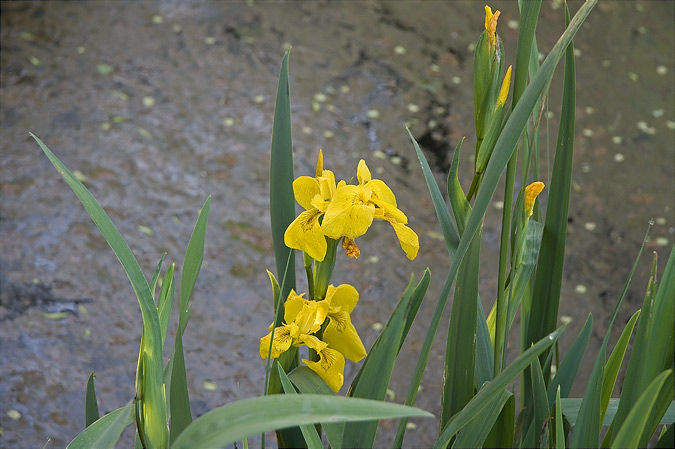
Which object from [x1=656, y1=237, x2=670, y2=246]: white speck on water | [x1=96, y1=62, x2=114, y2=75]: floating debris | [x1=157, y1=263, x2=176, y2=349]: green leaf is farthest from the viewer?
[x1=96, y1=62, x2=114, y2=75]: floating debris

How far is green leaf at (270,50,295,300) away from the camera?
2.31ft

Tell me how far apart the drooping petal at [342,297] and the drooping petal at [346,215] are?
0.05 meters

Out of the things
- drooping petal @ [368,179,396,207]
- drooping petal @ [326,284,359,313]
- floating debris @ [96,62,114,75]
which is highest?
drooping petal @ [368,179,396,207]

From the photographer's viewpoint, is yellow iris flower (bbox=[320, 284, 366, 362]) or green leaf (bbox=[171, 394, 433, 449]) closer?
green leaf (bbox=[171, 394, 433, 449])

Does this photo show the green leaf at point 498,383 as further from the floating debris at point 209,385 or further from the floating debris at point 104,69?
the floating debris at point 104,69

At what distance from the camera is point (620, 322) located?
2.40 metres

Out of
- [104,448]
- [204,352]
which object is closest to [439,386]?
[204,352]

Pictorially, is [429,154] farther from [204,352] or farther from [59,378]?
[59,378]

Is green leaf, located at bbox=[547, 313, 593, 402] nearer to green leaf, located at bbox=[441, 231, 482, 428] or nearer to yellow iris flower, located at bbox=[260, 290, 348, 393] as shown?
green leaf, located at bbox=[441, 231, 482, 428]

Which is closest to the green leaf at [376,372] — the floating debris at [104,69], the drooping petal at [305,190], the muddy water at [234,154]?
the drooping petal at [305,190]

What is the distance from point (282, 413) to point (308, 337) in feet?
0.43

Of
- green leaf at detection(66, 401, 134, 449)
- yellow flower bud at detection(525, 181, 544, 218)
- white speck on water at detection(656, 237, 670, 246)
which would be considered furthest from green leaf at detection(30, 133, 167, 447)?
white speck on water at detection(656, 237, 670, 246)

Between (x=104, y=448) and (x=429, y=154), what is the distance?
2449 mm

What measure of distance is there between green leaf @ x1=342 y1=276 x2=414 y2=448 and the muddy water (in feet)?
4.77
